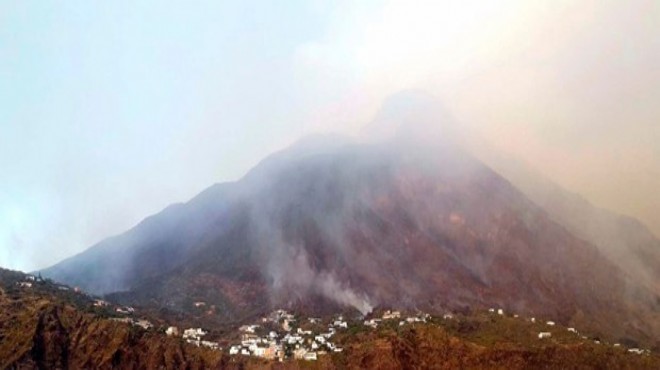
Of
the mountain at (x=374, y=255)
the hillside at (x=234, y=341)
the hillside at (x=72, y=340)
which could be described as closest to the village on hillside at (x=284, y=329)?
the hillside at (x=234, y=341)

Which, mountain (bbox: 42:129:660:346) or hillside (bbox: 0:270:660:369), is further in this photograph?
mountain (bbox: 42:129:660:346)

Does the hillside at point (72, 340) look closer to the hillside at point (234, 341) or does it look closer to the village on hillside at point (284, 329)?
the hillside at point (234, 341)

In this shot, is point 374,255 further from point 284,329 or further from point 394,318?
point 284,329

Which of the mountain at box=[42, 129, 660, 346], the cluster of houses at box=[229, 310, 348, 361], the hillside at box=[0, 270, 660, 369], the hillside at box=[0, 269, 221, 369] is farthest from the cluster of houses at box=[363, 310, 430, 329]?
the hillside at box=[0, 269, 221, 369]

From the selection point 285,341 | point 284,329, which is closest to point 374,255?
point 284,329

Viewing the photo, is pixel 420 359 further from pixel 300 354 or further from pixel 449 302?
pixel 449 302

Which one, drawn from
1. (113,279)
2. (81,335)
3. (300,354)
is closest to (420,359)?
(300,354)

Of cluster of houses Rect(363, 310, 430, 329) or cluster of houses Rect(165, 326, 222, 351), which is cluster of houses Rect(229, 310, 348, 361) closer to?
cluster of houses Rect(165, 326, 222, 351)
